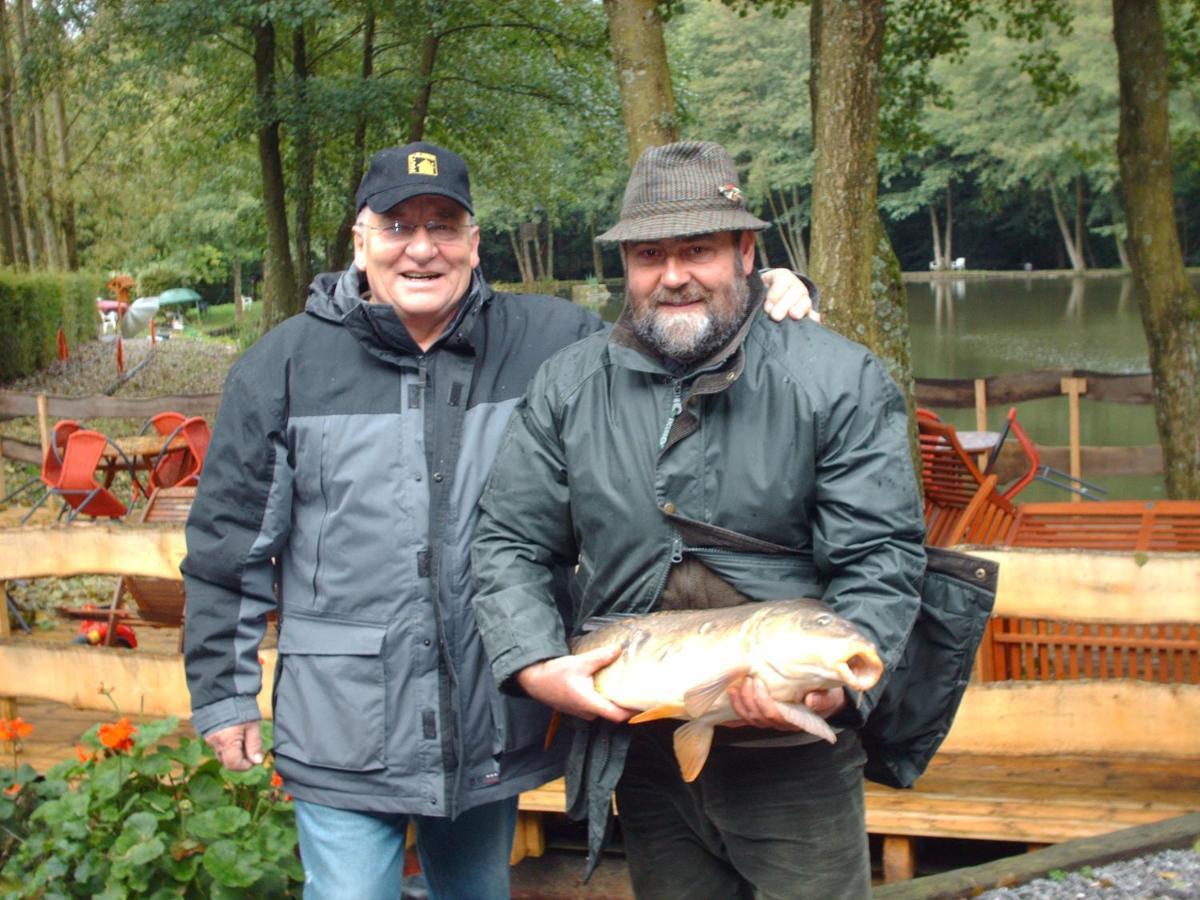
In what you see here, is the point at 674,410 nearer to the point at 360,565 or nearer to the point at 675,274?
the point at 675,274

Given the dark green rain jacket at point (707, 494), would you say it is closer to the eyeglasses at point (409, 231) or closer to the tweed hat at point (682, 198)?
the tweed hat at point (682, 198)

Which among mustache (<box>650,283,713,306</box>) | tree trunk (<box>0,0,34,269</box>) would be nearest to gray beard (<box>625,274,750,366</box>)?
mustache (<box>650,283,713,306</box>)

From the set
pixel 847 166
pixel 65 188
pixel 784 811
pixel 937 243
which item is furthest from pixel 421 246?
pixel 937 243

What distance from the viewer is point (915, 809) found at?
4.69 meters

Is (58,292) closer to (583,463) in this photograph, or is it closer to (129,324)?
(129,324)

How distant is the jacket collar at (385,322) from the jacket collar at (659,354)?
1.17ft

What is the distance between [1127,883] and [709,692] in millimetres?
2058

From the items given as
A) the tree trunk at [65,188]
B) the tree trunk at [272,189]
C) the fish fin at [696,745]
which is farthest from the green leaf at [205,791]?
the tree trunk at [65,188]

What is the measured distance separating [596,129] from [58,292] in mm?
13161

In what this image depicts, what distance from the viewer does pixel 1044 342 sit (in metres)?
35.5

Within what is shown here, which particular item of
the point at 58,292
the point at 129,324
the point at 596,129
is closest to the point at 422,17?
the point at 596,129

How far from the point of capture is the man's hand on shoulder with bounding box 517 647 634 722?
2.70 meters

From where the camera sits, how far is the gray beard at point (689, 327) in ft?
9.30

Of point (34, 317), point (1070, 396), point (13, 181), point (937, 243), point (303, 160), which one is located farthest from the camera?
point (937, 243)
